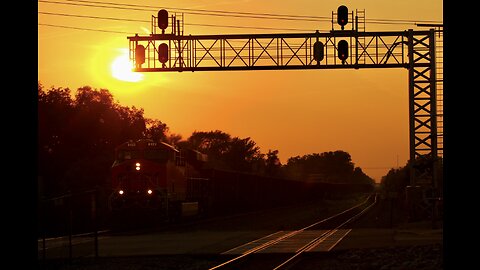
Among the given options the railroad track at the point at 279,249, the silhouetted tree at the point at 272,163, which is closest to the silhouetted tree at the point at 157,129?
the silhouetted tree at the point at 272,163

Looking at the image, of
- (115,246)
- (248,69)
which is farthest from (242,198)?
(115,246)

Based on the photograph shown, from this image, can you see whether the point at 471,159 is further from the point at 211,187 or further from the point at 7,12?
the point at 211,187

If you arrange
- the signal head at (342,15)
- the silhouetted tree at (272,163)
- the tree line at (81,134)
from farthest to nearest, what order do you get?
the silhouetted tree at (272,163) → the tree line at (81,134) → the signal head at (342,15)

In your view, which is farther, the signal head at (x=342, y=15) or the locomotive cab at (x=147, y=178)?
the locomotive cab at (x=147, y=178)

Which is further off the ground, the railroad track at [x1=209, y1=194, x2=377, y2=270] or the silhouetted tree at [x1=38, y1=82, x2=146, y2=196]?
the silhouetted tree at [x1=38, y1=82, x2=146, y2=196]

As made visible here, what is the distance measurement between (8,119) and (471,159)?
2426mm

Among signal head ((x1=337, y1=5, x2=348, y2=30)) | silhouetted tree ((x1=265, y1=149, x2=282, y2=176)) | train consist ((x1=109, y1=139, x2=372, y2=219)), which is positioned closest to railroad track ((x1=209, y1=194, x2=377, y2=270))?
train consist ((x1=109, y1=139, x2=372, y2=219))

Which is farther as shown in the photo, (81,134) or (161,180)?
(81,134)

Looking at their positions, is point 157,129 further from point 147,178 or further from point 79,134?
point 147,178

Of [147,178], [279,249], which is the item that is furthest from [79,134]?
[279,249]

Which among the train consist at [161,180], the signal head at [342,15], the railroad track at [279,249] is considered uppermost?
the signal head at [342,15]

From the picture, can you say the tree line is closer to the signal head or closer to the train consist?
the train consist

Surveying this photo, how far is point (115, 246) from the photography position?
23.8m

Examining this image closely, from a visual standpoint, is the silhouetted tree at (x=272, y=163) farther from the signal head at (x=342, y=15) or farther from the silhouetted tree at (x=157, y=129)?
the signal head at (x=342, y=15)
